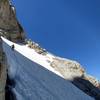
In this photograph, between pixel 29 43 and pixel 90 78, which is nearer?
pixel 90 78

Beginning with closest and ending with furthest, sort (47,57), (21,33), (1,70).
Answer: (1,70) → (47,57) → (21,33)

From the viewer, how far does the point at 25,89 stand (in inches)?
667

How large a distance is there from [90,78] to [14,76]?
112ft

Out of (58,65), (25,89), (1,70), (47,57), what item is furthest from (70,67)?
(1,70)

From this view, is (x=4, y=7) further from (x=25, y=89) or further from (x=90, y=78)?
(x=25, y=89)

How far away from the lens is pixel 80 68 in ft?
163

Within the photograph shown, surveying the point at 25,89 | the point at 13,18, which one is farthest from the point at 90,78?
the point at 25,89

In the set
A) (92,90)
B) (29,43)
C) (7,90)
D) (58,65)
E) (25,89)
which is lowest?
(7,90)

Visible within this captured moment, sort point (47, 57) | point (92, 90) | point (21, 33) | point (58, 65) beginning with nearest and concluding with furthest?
point (92, 90)
point (58, 65)
point (47, 57)
point (21, 33)

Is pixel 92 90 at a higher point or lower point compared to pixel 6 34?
lower

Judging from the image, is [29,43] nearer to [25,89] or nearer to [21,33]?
[21,33]

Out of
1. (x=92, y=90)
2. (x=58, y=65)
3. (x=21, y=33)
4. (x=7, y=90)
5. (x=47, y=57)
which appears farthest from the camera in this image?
→ (x=21, y=33)

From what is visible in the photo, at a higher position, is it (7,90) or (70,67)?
(70,67)

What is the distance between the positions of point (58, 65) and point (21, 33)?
10882mm
